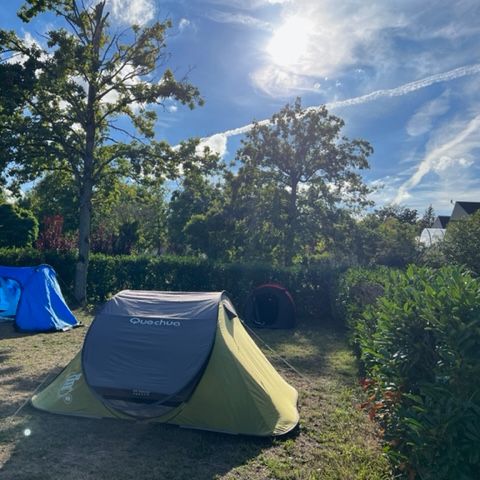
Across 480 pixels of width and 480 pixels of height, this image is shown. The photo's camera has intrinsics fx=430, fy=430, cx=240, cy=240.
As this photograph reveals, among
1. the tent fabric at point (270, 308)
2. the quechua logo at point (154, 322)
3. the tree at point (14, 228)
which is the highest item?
the tree at point (14, 228)

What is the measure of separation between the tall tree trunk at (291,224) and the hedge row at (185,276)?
5468mm

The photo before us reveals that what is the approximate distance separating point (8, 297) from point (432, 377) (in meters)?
11.2

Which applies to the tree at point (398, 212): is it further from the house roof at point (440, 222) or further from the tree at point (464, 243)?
the tree at point (464, 243)

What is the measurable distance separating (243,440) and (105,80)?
42.6 ft

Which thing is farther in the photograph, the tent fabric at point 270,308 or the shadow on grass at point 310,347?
the tent fabric at point 270,308

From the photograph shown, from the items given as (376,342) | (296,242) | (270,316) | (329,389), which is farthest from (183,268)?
(376,342)

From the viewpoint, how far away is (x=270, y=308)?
13031mm

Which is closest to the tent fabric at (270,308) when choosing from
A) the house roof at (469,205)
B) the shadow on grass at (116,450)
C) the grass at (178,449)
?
the grass at (178,449)

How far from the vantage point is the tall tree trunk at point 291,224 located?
67.7ft

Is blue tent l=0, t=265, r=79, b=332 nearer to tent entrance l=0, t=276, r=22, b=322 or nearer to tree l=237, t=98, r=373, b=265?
tent entrance l=0, t=276, r=22, b=322

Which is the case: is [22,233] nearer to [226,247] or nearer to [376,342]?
[226,247]

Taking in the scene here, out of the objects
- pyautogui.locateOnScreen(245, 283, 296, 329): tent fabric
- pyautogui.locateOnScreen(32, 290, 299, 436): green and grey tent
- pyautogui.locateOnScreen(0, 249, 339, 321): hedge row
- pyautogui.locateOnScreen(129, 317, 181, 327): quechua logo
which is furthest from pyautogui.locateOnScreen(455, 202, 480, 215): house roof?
pyautogui.locateOnScreen(129, 317, 181, 327): quechua logo

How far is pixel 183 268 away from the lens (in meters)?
15.5

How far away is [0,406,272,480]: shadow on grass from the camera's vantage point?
409cm
